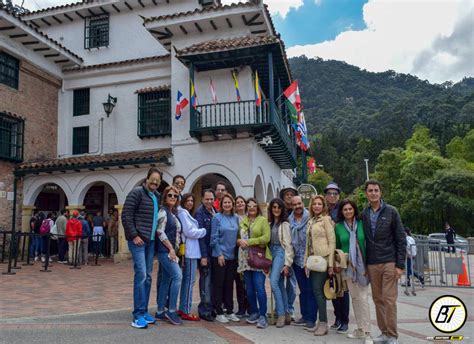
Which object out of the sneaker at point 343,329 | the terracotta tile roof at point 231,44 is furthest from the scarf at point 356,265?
the terracotta tile roof at point 231,44

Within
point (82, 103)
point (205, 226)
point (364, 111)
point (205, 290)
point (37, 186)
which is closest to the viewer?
point (205, 290)

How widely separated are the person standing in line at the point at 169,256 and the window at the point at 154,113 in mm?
10476

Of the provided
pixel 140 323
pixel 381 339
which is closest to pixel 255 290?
pixel 140 323

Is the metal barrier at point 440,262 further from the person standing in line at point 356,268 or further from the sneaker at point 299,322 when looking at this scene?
the person standing in line at point 356,268

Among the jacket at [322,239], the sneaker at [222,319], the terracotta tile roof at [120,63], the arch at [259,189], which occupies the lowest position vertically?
the sneaker at [222,319]

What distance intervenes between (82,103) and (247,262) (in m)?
14.2

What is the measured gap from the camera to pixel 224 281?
5.95 meters

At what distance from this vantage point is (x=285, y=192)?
6.25m

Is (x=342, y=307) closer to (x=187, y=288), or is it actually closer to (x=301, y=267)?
(x=301, y=267)

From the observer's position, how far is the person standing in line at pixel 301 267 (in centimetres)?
557

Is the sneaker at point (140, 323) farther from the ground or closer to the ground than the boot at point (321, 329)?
farther from the ground

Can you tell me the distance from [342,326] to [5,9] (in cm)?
1421

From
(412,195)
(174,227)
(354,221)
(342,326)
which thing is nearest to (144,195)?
(174,227)

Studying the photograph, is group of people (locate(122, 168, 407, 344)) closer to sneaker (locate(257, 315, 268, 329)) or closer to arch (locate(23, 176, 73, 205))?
sneaker (locate(257, 315, 268, 329))
